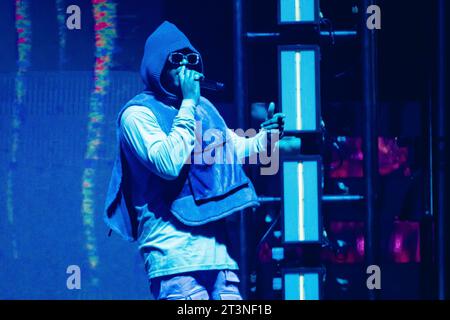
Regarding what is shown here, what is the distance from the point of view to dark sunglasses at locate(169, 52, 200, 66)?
2584 millimetres

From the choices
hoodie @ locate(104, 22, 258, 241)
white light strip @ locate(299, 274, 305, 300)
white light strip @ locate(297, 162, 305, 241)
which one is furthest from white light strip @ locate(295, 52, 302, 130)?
white light strip @ locate(299, 274, 305, 300)

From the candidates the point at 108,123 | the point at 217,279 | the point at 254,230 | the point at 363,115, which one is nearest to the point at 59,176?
the point at 108,123

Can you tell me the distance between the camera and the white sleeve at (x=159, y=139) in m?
2.36

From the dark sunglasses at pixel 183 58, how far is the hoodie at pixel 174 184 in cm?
2

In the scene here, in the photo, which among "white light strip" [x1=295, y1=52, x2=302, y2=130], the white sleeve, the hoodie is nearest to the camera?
the white sleeve

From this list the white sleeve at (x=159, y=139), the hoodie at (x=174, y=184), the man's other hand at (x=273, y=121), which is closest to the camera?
the white sleeve at (x=159, y=139)

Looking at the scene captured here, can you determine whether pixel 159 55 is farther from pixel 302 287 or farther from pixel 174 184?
pixel 302 287

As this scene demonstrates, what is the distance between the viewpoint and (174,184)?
99.3 inches

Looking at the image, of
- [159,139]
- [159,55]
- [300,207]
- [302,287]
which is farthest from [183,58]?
[302,287]

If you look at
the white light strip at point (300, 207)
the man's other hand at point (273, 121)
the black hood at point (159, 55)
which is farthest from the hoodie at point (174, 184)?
the white light strip at point (300, 207)

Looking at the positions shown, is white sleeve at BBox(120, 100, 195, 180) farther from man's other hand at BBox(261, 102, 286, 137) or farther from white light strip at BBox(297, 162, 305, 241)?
white light strip at BBox(297, 162, 305, 241)

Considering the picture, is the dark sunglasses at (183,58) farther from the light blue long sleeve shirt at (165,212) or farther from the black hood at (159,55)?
the light blue long sleeve shirt at (165,212)

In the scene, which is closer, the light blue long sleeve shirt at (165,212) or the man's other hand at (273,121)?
the light blue long sleeve shirt at (165,212)
